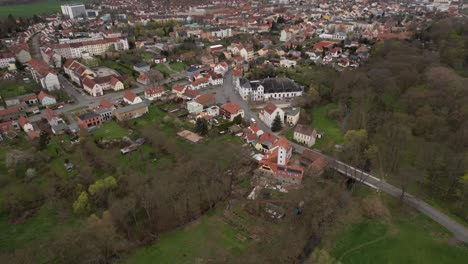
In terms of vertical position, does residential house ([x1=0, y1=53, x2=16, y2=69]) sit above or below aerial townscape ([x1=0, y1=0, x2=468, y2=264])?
above

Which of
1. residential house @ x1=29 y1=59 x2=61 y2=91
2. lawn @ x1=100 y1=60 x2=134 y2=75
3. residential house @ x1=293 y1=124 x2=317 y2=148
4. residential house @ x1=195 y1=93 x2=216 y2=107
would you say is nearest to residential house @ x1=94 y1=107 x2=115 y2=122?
residential house @ x1=195 y1=93 x2=216 y2=107

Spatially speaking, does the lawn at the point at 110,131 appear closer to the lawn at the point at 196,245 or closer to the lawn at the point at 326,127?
the lawn at the point at 196,245

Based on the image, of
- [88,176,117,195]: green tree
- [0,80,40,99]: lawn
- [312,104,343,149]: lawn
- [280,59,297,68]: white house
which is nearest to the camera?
[88,176,117,195]: green tree

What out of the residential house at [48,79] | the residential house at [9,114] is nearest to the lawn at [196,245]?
the residential house at [9,114]

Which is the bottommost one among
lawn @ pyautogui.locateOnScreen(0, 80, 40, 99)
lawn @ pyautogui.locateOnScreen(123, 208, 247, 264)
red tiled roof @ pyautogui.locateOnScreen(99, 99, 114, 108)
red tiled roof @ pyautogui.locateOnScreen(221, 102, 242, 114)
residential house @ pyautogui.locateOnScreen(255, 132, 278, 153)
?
lawn @ pyautogui.locateOnScreen(123, 208, 247, 264)

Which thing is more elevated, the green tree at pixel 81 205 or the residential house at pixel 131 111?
the residential house at pixel 131 111

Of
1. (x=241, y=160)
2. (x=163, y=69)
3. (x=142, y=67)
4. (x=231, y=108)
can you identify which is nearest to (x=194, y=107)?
(x=231, y=108)

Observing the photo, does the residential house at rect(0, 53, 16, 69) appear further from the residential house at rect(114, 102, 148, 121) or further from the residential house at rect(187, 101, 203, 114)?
the residential house at rect(187, 101, 203, 114)
